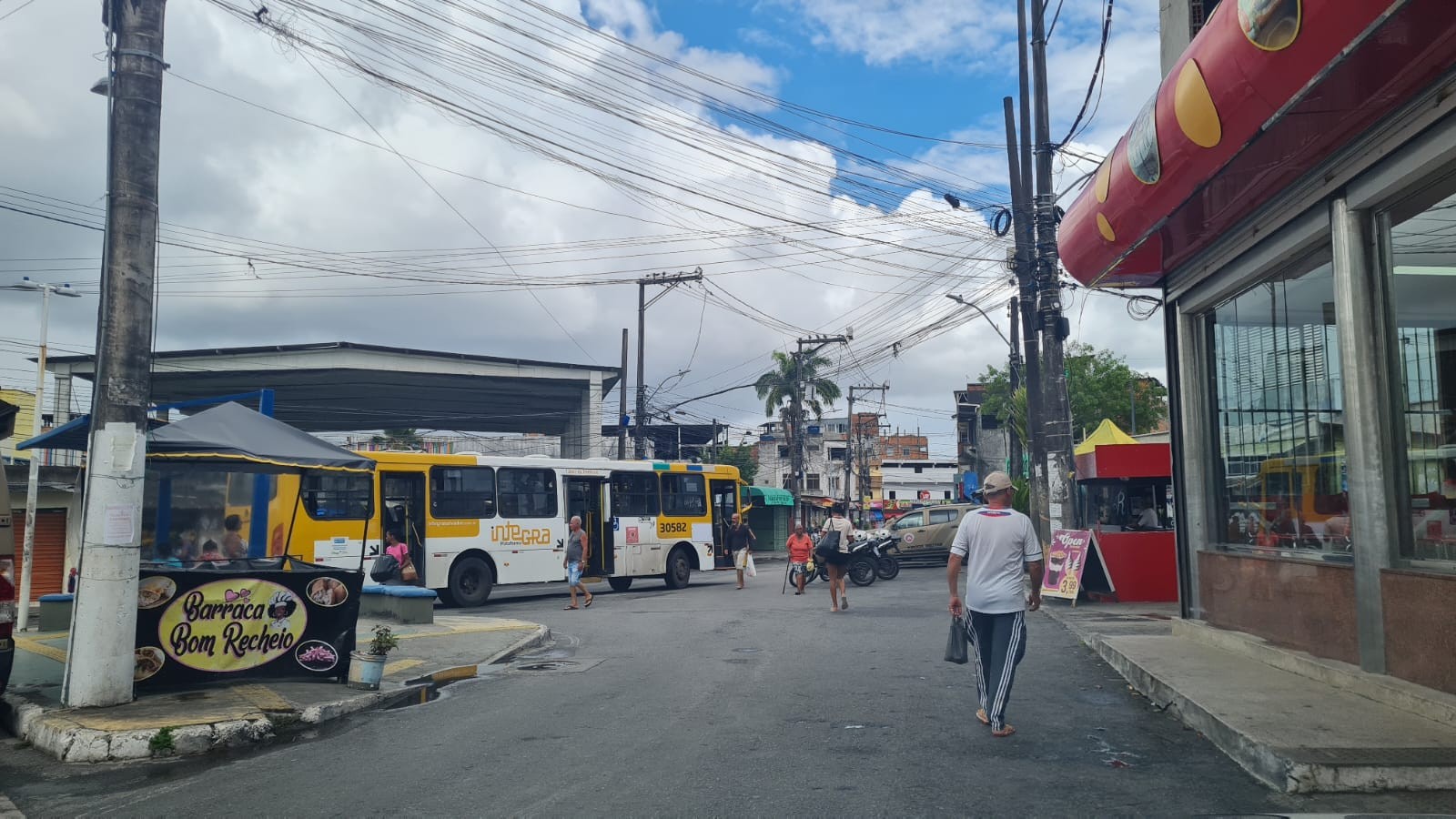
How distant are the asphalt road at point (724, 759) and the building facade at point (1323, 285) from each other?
1667mm

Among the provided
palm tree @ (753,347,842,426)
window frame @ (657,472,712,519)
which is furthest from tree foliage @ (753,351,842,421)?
window frame @ (657,472,712,519)

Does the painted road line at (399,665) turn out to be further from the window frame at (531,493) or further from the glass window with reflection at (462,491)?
the window frame at (531,493)

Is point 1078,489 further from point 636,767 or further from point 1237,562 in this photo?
point 636,767

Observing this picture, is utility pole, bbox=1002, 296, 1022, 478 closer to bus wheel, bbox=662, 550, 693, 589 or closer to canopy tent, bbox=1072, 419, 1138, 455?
canopy tent, bbox=1072, 419, 1138, 455

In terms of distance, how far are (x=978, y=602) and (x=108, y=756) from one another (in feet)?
18.8

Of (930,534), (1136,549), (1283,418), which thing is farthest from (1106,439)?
(930,534)

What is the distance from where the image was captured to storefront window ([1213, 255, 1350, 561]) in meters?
8.36

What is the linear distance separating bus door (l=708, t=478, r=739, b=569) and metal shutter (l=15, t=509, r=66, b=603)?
600 inches

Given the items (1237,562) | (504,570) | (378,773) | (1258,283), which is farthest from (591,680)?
(504,570)

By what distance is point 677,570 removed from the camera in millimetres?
24188

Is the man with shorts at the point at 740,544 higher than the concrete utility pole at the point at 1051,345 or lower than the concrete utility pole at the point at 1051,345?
lower

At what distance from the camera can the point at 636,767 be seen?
605 centimetres

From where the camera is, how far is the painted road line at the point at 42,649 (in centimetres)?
1066

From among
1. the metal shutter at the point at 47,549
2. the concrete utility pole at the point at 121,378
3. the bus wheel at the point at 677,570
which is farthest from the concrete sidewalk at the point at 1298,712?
the metal shutter at the point at 47,549
